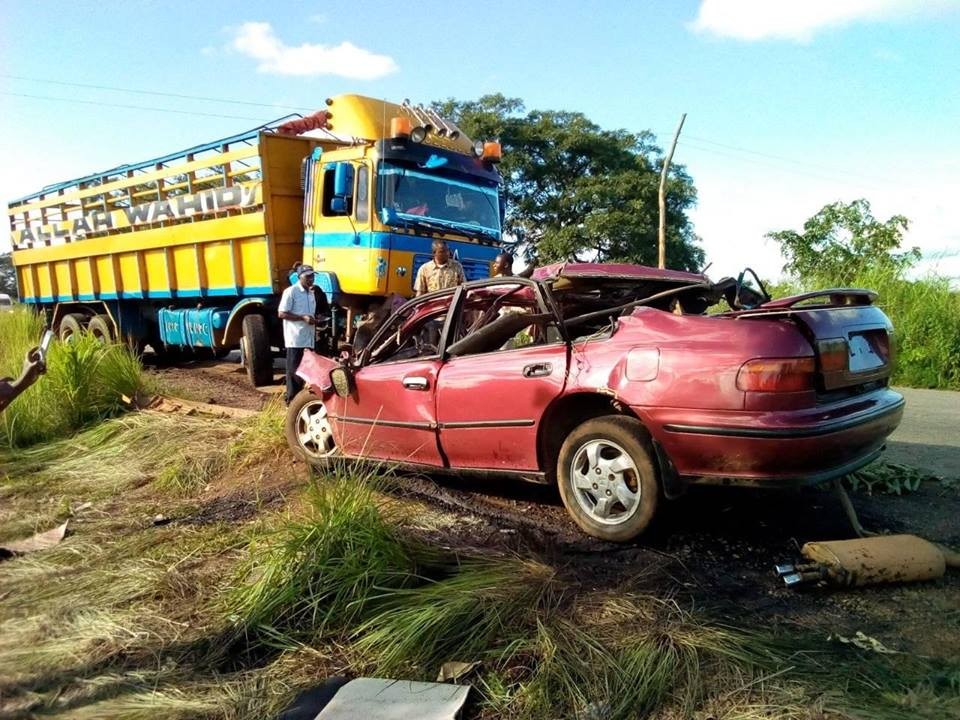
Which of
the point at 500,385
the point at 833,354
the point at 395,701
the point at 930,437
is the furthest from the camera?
the point at 930,437

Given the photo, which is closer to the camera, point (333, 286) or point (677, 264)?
point (333, 286)

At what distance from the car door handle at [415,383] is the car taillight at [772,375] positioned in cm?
200

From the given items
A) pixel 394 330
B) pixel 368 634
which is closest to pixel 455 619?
pixel 368 634

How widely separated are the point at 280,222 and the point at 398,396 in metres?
5.30

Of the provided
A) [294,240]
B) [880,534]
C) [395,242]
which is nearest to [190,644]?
[880,534]

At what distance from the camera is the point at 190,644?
3.00 m

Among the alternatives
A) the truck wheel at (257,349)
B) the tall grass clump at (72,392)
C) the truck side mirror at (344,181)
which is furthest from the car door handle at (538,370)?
the truck wheel at (257,349)

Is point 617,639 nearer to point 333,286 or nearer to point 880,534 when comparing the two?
point 880,534

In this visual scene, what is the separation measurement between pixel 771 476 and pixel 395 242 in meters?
5.61

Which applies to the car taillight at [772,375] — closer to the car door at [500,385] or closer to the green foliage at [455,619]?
the car door at [500,385]

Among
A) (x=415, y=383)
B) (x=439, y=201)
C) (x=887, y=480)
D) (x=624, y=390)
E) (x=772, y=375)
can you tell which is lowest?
(x=887, y=480)

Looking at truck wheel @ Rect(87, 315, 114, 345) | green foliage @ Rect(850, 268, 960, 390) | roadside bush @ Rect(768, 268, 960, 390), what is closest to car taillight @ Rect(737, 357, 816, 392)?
roadside bush @ Rect(768, 268, 960, 390)

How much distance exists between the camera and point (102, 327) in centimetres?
1244

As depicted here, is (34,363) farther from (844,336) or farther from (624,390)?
(844,336)
